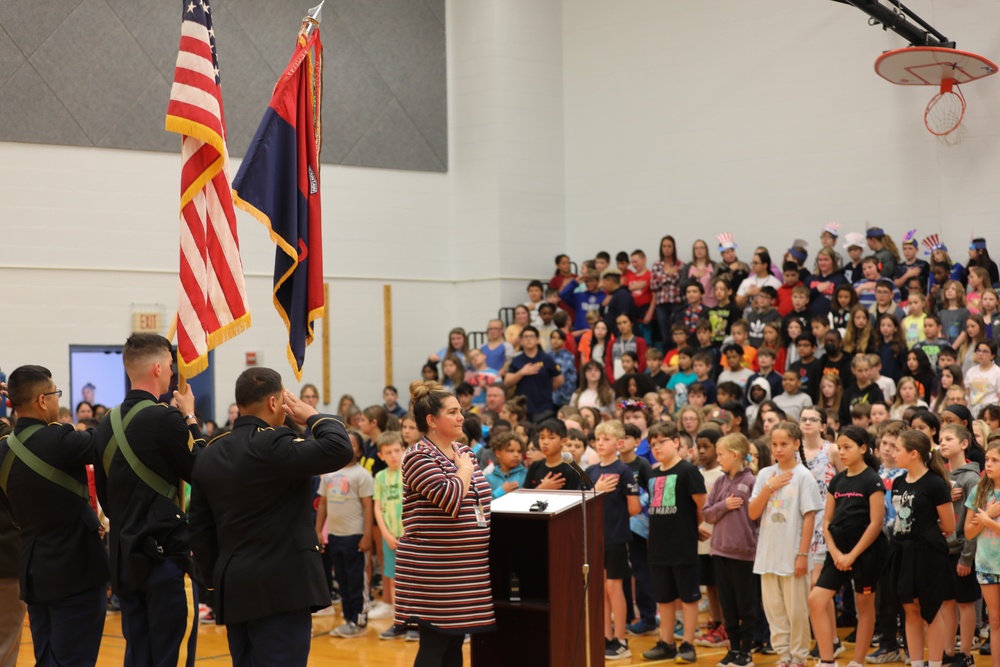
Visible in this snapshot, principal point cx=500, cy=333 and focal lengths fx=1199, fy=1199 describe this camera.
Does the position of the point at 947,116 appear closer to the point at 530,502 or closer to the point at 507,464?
the point at 507,464

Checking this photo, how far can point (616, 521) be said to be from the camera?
8305 mm

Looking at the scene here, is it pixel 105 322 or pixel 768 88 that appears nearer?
pixel 105 322

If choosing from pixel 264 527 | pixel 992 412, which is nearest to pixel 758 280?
pixel 992 412

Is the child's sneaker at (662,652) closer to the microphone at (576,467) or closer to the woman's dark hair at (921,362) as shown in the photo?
the microphone at (576,467)

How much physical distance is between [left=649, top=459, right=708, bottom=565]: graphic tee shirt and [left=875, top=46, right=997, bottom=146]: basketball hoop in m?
6.59

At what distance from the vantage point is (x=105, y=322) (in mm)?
14555

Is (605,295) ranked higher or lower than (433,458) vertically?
higher

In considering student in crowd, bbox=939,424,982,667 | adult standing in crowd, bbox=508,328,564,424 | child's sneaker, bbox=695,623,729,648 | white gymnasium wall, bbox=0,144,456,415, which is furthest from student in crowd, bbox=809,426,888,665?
white gymnasium wall, bbox=0,144,456,415

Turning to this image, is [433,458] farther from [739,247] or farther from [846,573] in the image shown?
[739,247]

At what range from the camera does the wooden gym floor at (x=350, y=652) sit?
807 centimetres

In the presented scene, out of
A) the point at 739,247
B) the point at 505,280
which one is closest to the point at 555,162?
the point at 505,280

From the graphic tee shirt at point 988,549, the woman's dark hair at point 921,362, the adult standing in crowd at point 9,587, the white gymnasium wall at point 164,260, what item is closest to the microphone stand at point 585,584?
the graphic tee shirt at point 988,549

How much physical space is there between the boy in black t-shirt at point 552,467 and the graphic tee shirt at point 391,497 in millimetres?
1473

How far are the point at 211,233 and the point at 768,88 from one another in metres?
11.6
